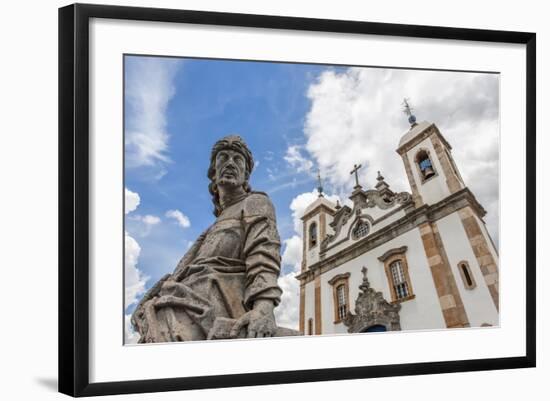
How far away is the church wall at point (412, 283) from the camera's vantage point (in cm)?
514

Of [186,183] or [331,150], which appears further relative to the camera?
[331,150]

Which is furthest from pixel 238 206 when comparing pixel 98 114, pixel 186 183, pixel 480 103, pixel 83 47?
pixel 480 103

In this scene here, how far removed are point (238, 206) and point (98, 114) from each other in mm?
1221

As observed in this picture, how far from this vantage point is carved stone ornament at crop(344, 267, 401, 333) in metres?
5.07

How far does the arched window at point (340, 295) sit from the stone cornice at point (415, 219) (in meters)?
0.16

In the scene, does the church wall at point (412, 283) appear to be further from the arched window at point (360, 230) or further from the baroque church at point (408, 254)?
Result: the arched window at point (360, 230)

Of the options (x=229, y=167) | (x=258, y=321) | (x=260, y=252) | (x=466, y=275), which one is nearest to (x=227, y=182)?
(x=229, y=167)

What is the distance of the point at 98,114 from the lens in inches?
177

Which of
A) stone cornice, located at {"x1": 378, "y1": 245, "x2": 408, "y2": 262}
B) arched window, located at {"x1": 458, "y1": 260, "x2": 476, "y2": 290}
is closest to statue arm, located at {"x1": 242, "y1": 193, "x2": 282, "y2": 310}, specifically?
stone cornice, located at {"x1": 378, "y1": 245, "x2": 408, "y2": 262}

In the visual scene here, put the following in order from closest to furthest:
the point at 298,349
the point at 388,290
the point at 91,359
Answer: the point at 91,359 < the point at 298,349 < the point at 388,290

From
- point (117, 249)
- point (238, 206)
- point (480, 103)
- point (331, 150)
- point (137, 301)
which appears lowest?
point (137, 301)

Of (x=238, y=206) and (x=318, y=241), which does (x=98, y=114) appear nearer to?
(x=238, y=206)

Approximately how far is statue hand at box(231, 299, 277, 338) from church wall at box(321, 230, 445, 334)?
0.41m

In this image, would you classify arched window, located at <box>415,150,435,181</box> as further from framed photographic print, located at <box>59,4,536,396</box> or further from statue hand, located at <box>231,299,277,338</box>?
statue hand, located at <box>231,299,277,338</box>
